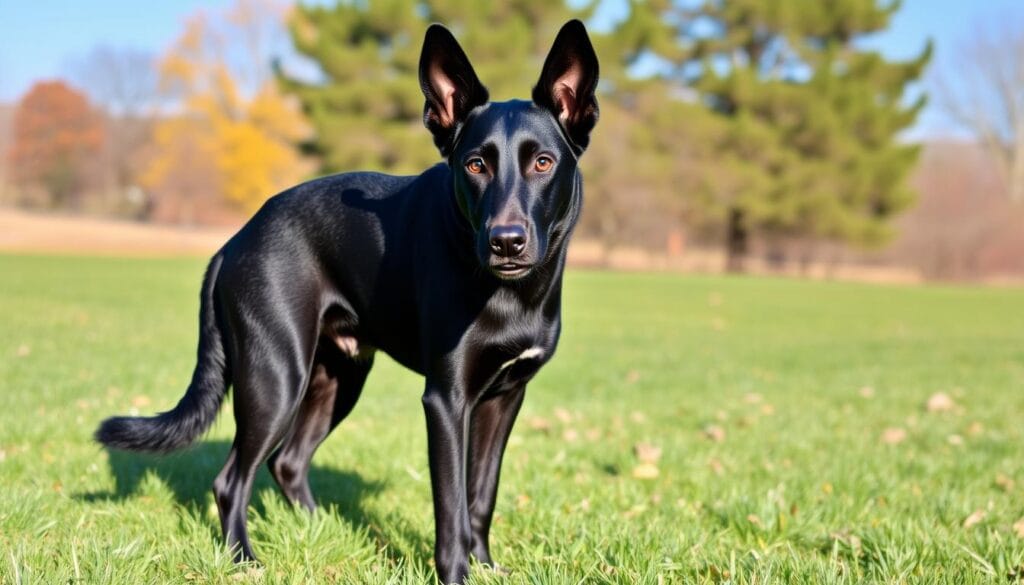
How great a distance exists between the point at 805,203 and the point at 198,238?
31993 mm

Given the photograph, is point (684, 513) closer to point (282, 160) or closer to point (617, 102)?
point (617, 102)

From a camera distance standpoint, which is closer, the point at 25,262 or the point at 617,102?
the point at 25,262

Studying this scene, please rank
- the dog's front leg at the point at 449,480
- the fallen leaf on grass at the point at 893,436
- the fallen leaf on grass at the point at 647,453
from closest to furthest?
1. the dog's front leg at the point at 449,480
2. the fallen leaf on grass at the point at 647,453
3. the fallen leaf on grass at the point at 893,436

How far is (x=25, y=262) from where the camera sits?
27.8 metres

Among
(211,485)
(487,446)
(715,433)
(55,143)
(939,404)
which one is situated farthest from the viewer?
(55,143)

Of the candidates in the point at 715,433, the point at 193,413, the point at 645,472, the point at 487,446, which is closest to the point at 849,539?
the point at 487,446

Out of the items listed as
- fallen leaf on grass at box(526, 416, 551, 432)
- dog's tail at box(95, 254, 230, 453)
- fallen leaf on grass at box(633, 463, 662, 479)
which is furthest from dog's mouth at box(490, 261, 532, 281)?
fallen leaf on grass at box(526, 416, 551, 432)

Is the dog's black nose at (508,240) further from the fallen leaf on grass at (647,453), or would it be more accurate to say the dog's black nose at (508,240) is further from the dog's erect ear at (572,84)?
the fallen leaf on grass at (647,453)

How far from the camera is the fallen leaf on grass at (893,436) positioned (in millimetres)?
6277

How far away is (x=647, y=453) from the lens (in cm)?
521

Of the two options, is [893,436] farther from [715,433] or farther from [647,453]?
[647,453]

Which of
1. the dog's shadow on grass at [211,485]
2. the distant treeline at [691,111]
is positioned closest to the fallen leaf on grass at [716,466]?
the dog's shadow on grass at [211,485]

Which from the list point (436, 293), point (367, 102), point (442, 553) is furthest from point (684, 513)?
point (367, 102)

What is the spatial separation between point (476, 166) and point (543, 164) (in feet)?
0.73
